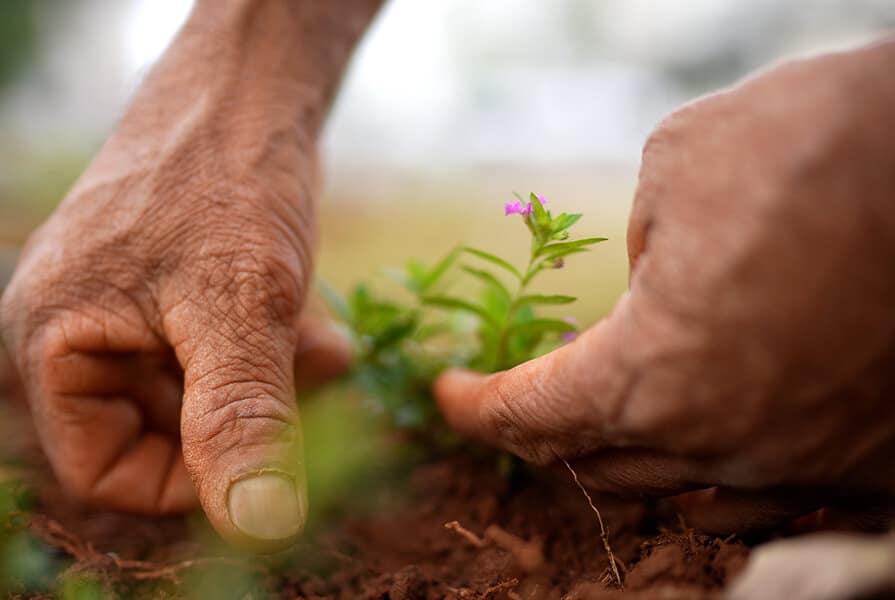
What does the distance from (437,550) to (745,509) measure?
60 cm

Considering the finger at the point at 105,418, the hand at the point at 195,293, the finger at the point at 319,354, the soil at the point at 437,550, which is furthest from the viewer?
the finger at the point at 319,354

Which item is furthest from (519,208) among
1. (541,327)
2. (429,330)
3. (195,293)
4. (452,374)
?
(429,330)

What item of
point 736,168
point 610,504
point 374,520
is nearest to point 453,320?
point 374,520

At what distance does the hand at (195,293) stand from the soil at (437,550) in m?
0.14

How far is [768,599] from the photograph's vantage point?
66 centimetres

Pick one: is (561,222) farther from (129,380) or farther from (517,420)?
(129,380)

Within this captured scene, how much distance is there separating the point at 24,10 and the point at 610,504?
825cm

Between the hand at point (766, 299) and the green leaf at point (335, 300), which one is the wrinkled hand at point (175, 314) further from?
the hand at point (766, 299)

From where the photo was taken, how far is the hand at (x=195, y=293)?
3.74ft

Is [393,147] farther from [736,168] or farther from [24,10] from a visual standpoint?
[736,168]

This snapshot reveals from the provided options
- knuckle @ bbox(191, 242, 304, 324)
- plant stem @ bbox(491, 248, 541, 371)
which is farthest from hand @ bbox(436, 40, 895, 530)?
knuckle @ bbox(191, 242, 304, 324)

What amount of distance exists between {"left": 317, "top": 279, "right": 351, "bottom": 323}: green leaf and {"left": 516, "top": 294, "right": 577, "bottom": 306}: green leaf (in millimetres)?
588

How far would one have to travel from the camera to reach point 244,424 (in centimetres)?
112

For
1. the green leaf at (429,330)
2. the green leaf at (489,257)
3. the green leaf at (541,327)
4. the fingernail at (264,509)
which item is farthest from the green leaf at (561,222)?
the green leaf at (429,330)
